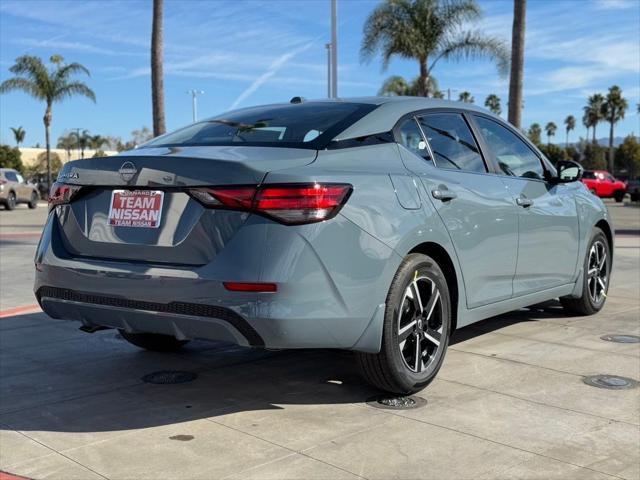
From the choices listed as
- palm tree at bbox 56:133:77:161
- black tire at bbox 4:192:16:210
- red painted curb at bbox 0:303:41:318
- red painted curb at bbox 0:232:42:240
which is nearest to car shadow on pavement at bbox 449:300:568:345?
red painted curb at bbox 0:303:41:318

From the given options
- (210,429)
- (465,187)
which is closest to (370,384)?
(210,429)

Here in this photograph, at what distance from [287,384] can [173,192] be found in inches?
58.7

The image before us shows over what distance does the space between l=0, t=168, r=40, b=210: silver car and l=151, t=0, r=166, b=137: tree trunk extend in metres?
13.3

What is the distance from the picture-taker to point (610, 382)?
14.9ft

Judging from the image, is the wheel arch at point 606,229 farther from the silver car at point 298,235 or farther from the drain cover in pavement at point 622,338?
the silver car at point 298,235

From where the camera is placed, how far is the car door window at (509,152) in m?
5.28

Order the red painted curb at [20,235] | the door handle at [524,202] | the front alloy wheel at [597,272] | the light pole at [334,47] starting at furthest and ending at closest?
the light pole at [334,47] → the red painted curb at [20,235] → the front alloy wheel at [597,272] → the door handle at [524,202]

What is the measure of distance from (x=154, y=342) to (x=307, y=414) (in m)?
1.80

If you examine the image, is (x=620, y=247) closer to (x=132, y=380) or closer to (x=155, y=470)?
(x=132, y=380)

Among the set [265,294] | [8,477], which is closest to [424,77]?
[265,294]

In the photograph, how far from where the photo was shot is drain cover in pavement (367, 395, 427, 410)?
13.4 feet

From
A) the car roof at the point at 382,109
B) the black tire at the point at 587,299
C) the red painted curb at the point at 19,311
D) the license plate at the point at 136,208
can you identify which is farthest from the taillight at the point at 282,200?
the red painted curb at the point at 19,311

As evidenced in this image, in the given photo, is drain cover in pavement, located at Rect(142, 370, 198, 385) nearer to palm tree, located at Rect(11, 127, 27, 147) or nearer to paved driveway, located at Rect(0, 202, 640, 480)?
paved driveway, located at Rect(0, 202, 640, 480)

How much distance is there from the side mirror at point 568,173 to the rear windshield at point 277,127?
214 centimetres
